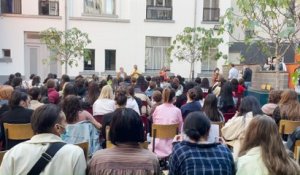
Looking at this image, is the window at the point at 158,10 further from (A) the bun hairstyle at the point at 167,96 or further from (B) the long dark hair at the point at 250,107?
(B) the long dark hair at the point at 250,107

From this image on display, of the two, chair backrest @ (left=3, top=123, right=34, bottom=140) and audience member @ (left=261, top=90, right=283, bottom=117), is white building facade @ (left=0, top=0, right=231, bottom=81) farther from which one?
chair backrest @ (left=3, top=123, right=34, bottom=140)

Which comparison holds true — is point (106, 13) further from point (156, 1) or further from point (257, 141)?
point (257, 141)

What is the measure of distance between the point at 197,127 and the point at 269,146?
23.6 inches

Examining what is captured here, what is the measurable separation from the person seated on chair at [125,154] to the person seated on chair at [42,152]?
16 centimetres

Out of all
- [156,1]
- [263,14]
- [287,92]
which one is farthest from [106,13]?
[287,92]

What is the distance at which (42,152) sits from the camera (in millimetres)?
2469

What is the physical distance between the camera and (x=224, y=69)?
66.3 feet

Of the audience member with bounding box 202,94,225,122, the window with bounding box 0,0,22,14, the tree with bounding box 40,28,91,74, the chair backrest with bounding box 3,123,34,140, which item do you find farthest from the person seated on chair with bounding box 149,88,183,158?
the window with bounding box 0,0,22,14

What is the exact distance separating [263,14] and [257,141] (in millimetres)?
5981

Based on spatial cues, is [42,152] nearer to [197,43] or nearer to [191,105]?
[191,105]

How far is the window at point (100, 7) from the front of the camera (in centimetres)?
2020

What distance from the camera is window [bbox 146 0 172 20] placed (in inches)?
821

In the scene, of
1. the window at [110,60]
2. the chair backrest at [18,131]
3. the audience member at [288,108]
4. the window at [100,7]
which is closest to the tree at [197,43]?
the window at [110,60]

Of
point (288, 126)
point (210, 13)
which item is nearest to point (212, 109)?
point (288, 126)
